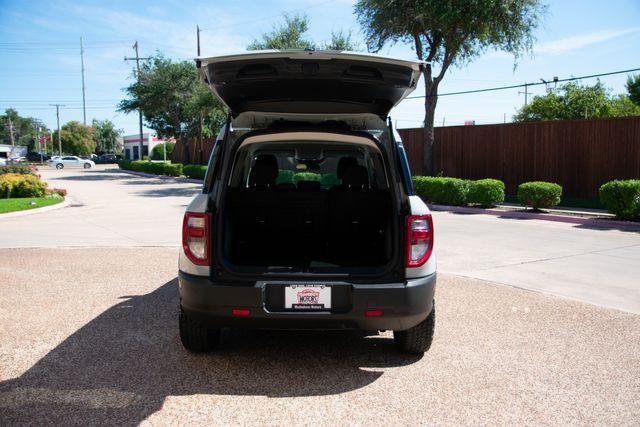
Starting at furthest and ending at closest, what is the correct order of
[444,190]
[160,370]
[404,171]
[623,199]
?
[444,190] → [623,199] → [404,171] → [160,370]

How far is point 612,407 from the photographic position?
3.28 metres

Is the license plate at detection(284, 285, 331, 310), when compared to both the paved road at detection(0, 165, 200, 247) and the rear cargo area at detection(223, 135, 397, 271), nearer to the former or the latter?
the rear cargo area at detection(223, 135, 397, 271)

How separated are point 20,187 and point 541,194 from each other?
1674 centimetres

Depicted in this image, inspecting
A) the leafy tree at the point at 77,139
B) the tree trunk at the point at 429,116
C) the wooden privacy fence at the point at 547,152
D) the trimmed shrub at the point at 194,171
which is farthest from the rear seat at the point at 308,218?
the leafy tree at the point at 77,139

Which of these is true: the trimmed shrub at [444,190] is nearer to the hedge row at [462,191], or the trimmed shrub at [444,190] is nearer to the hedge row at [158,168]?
the hedge row at [462,191]

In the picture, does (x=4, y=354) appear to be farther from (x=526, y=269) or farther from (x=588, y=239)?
(x=588, y=239)

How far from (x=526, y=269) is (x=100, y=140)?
119m

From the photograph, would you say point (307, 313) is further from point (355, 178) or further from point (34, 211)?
point (34, 211)

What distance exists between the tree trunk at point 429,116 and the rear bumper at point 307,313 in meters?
17.8

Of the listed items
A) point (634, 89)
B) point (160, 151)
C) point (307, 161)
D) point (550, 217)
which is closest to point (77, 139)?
point (160, 151)

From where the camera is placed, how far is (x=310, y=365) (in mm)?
3947

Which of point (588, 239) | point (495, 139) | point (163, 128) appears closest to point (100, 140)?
point (163, 128)

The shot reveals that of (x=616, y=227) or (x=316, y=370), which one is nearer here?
(x=316, y=370)

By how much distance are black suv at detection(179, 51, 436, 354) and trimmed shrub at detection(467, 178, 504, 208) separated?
38.6ft
